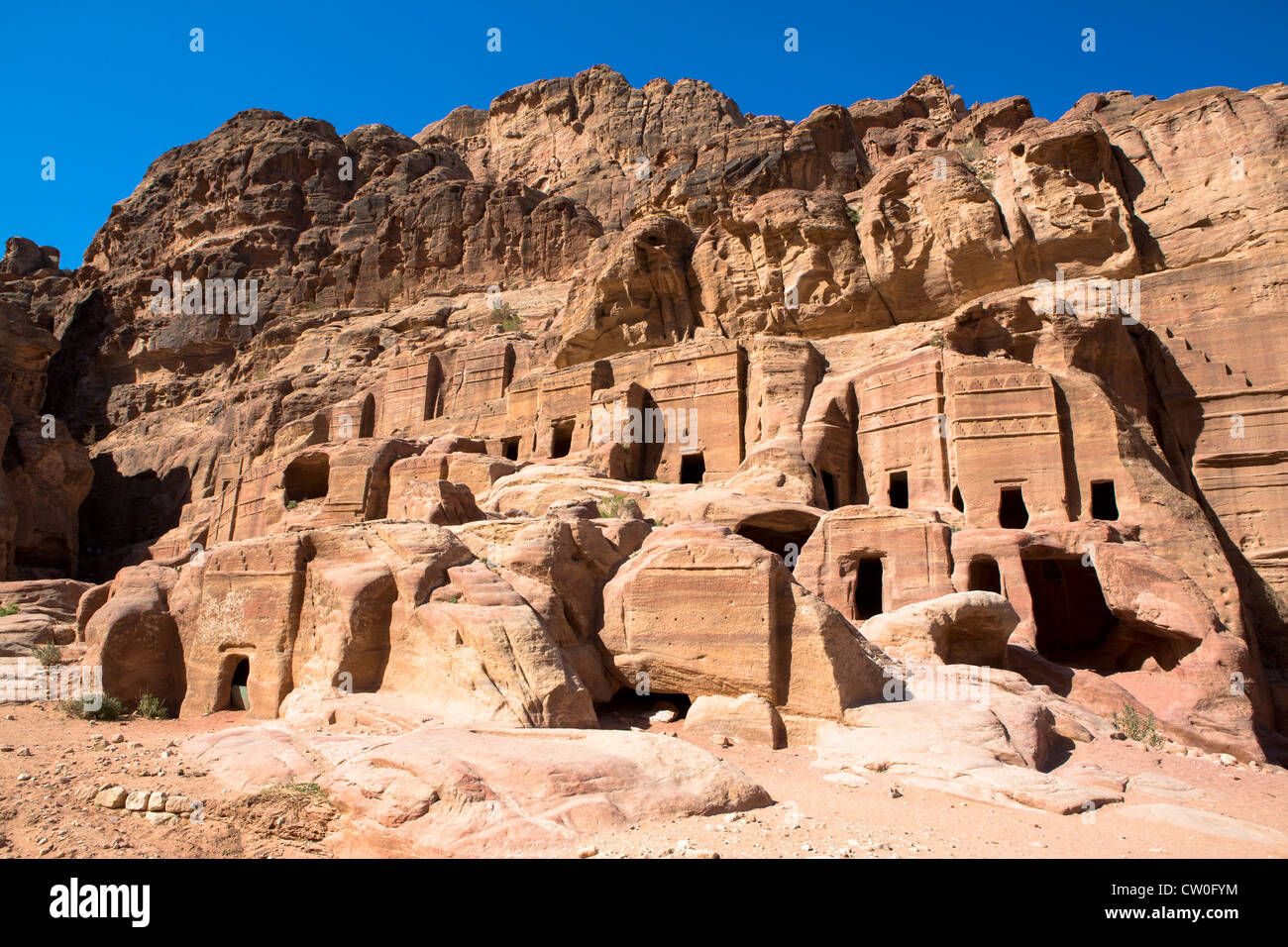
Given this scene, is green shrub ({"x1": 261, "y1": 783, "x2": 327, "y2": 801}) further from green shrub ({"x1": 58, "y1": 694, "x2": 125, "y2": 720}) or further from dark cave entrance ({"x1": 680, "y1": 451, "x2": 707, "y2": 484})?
dark cave entrance ({"x1": 680, "y1": 451, "x2": 707, "y2": 484})

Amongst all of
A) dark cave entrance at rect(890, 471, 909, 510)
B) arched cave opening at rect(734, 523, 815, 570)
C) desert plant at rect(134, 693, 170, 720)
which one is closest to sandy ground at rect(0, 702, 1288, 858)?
desert plant at rect(134, 693, 170, 720)

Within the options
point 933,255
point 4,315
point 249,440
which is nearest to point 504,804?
point 933,255

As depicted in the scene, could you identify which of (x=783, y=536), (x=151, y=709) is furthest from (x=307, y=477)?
(x=151, y=709)

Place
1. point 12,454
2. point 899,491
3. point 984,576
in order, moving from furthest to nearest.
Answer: point 12,454
point 899,491
point 984,576

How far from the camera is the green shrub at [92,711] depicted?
43.5ft

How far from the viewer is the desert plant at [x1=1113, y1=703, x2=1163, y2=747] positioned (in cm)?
1409

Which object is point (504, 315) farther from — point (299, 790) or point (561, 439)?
point (299, 790)

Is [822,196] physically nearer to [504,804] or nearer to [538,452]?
[538,452]

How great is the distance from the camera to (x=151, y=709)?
14.0m

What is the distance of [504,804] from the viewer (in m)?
6.91

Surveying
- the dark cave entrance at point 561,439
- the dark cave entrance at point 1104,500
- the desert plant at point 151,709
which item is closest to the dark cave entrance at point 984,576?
the dark cave entrance at point 1104,500

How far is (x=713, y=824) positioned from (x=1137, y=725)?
11120mm

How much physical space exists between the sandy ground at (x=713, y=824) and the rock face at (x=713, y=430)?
1.24 meters

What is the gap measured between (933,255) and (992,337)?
6602mm
